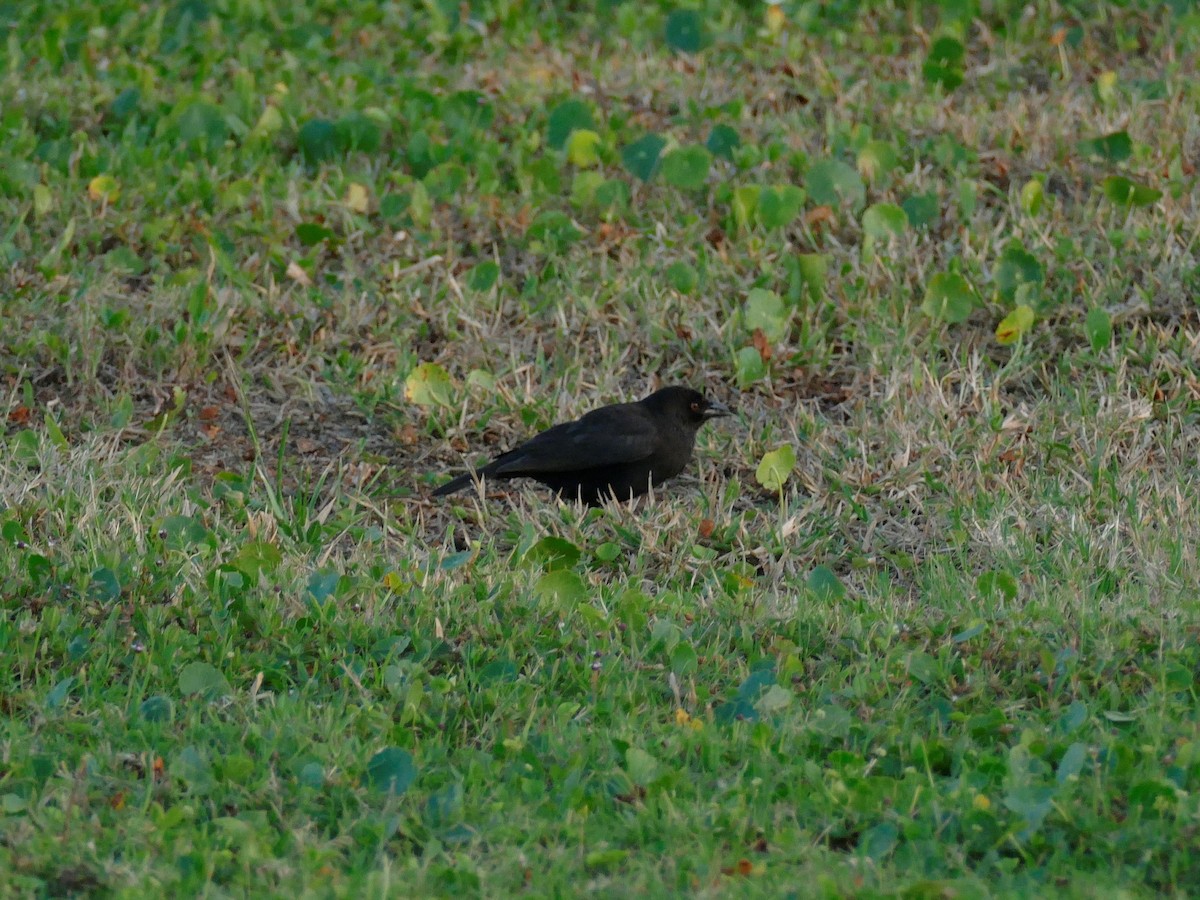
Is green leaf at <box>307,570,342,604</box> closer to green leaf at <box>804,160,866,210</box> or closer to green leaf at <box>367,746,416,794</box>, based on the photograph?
green leaf at <box>367,746,416,794</box>

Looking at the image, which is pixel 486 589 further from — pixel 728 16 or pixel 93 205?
pixel 728 16

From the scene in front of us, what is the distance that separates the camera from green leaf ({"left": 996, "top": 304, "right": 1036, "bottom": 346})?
22.1ft

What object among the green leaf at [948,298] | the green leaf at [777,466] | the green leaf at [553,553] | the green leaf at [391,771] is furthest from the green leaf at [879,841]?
the green leaf at [948,298]

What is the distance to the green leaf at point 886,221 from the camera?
7344 mm

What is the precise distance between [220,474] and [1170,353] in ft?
12.1

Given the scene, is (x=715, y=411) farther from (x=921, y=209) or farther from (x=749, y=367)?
(x=921, y=209)

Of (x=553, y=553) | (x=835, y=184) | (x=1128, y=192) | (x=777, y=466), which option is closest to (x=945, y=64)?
(x=835, y=184)

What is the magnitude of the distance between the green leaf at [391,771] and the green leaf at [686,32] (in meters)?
6.29

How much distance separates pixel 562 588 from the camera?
494 centimetres

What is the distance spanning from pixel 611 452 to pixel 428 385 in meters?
0.87

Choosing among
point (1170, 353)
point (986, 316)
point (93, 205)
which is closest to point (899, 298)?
point (986, 316)

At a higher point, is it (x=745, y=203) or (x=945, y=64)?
(x=945, y=64)

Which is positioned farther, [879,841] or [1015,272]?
[1015,272]

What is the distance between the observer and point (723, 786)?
3844mm
